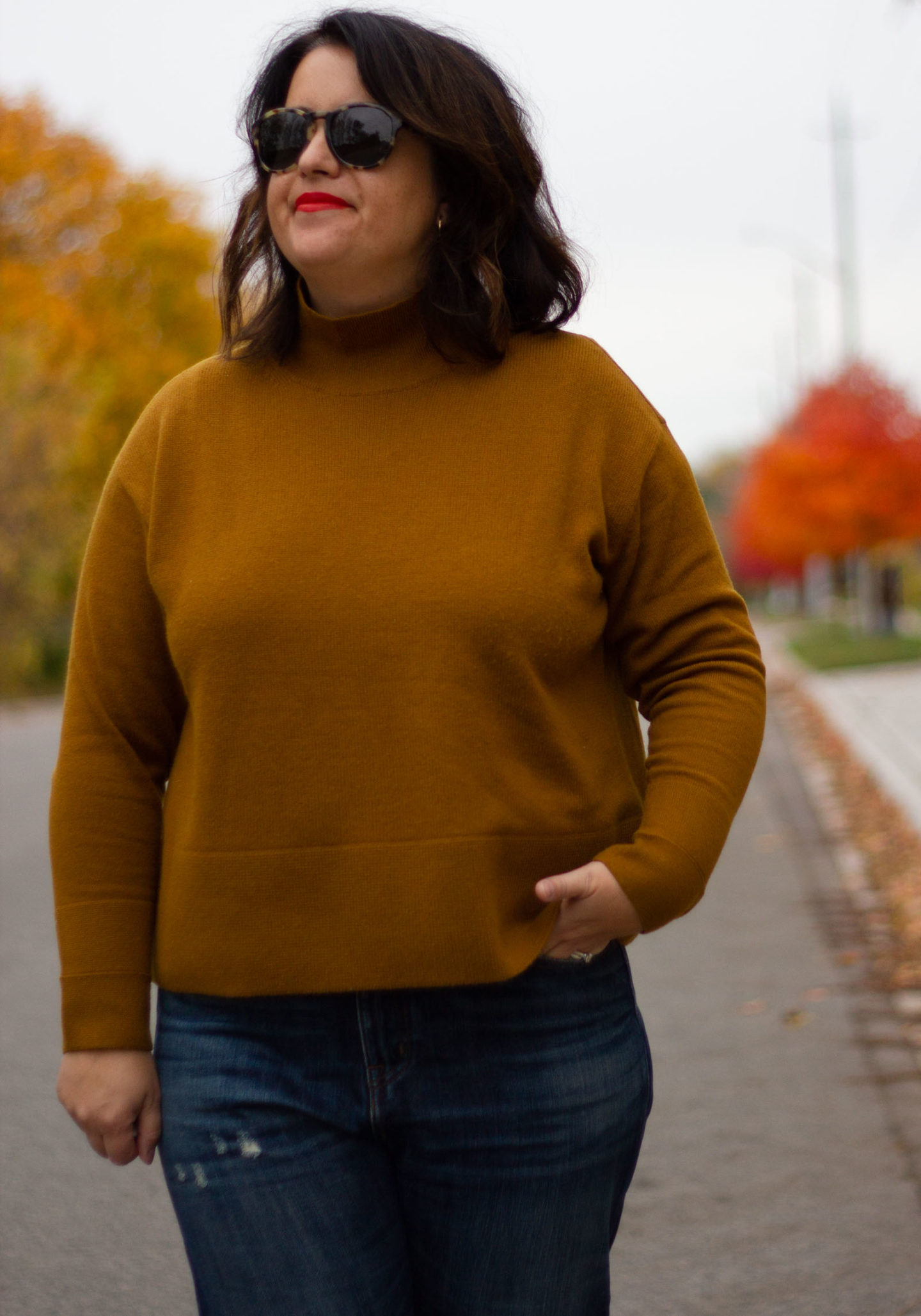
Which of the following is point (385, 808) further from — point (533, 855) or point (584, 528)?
point (584, 528)

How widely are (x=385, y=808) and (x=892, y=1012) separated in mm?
4104

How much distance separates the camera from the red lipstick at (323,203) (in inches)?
73.4

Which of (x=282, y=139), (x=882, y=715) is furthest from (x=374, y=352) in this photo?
(x=882, y=715)

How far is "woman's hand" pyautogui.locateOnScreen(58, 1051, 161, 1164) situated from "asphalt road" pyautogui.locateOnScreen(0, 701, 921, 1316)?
5.69 ft

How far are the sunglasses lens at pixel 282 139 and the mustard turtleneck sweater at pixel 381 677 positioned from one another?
193 millimetres

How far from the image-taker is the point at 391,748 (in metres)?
1.71

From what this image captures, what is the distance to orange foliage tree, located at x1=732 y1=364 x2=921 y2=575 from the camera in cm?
2723

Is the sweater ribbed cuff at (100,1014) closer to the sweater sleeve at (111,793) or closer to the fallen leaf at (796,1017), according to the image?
the sweater sleeve at (111,793)

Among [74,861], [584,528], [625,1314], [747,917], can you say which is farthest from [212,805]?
[747,917]

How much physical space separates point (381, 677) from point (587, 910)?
334 millimetres

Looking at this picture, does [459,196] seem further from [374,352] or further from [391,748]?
[391,748]

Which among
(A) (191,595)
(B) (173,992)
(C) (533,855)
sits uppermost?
(A) (191,595)

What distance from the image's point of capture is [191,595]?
1.78 m

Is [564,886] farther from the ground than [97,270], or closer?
farther from the ground
